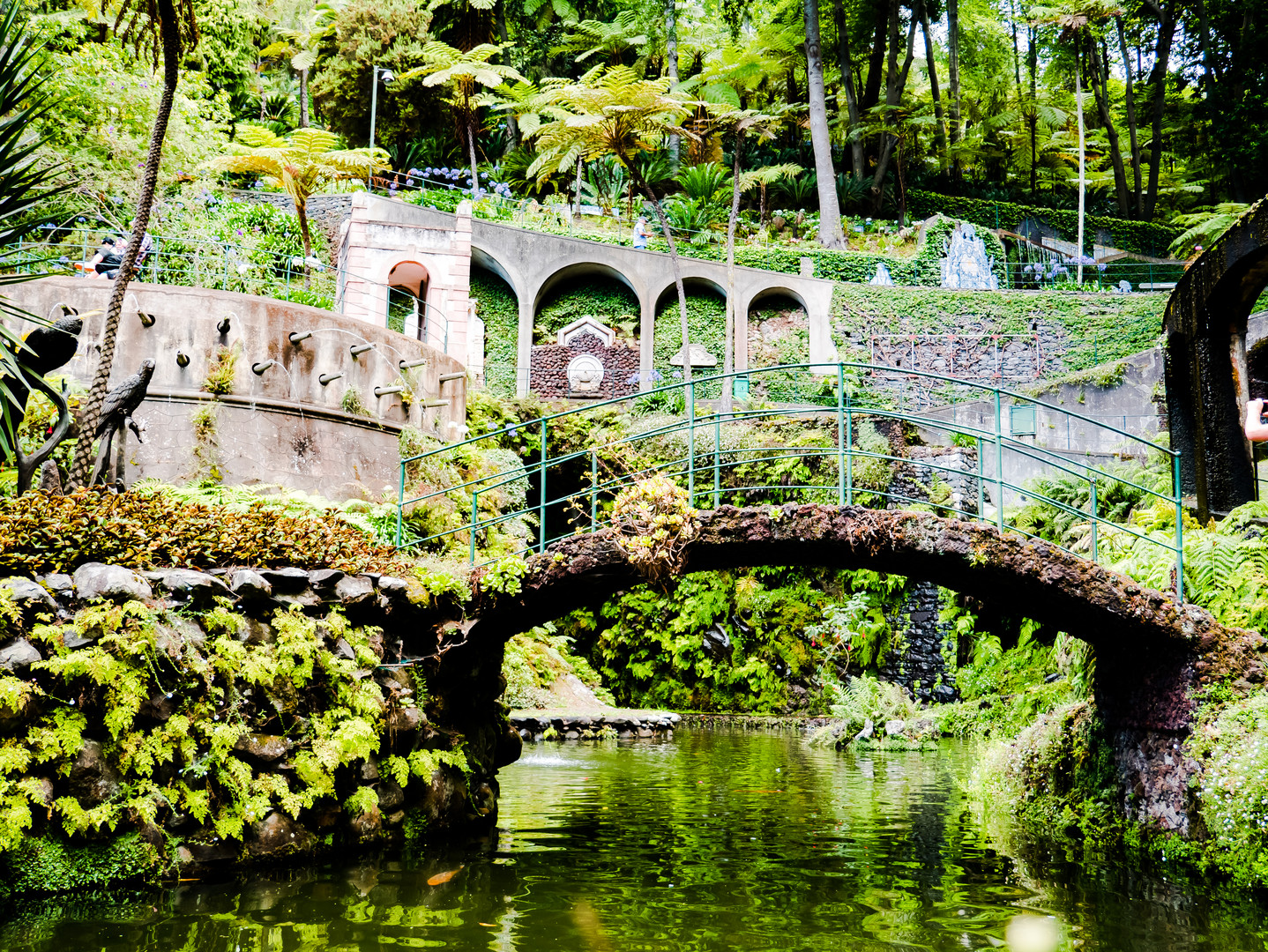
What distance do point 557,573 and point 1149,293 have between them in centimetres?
2717

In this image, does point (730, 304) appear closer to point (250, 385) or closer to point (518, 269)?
point (518, 269)

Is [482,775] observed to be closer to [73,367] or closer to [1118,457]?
[73,367]

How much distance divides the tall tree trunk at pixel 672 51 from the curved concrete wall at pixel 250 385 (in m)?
23.7

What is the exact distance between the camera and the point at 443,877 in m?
6.96

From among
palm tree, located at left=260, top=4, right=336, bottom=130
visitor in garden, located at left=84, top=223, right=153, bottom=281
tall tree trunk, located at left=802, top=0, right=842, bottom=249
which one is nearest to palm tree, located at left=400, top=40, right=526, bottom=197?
palm tree, located at left=260, top=4, right=336, bottom=130

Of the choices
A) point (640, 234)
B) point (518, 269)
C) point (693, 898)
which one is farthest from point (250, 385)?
point (640, 234)

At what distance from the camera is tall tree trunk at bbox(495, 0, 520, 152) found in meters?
36.2

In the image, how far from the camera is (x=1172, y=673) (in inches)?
311

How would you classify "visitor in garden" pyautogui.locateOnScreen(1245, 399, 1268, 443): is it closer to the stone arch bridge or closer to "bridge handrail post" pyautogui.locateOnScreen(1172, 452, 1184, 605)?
"bridge handrail post" pyautogui.locateOnScreen(1172, 452, 1184, 605)

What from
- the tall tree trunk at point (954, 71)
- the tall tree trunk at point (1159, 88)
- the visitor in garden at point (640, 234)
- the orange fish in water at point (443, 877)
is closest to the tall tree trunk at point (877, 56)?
the tall tree trunk at point (954, 71)

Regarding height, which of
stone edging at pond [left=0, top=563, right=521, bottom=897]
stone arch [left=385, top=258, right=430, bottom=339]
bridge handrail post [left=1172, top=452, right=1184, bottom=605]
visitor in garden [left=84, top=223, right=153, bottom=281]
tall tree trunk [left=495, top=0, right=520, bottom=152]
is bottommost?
stone edging at pond [left=0, top=563, right=521, bottom=897]

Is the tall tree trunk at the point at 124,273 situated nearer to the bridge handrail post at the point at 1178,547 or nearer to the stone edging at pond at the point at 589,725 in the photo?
the stone edging at pond at the point at 589,725

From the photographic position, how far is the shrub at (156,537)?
23.1 ft

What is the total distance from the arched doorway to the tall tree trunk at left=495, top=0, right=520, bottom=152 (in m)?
12.7
